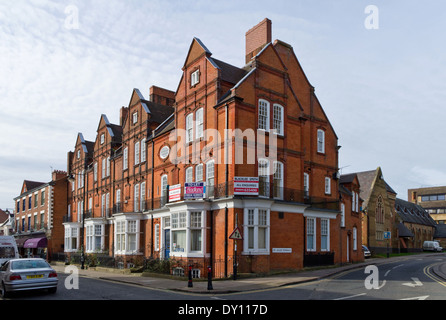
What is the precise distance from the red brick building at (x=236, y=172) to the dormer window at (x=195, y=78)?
4.0 inches

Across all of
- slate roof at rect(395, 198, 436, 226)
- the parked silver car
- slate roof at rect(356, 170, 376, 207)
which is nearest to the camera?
the parked silver car

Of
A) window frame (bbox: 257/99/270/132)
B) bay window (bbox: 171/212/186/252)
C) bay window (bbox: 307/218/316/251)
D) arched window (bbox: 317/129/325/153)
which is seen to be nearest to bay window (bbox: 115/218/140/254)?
bay window (bbox: 171/212/186/252)

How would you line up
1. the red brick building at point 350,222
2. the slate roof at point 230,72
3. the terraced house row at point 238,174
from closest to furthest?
the terraced house row at point 238,174 < the slate roof at point 230,72 < the red brick building at point 350,222

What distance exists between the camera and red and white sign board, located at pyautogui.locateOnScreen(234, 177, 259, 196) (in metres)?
23.5

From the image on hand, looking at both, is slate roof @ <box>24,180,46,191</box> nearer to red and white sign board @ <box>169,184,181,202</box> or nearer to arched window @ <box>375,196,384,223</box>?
red and white sign board @ <box>169,184,181,202</box>

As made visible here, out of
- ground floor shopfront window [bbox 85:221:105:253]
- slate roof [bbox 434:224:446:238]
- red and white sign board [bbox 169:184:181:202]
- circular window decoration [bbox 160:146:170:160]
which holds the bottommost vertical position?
slate roof [bbox 434:224:446:238]

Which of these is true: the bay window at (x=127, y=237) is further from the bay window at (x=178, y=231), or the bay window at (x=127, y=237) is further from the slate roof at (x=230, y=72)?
the slate roof at (x=230, y=72)

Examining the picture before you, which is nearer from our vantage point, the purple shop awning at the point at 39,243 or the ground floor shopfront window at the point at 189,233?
the ground floor shopfront window at the point at 189,233

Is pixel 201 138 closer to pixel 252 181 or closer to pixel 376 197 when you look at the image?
pixel 252 181

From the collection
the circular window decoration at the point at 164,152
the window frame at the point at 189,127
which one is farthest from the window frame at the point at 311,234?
the circular window decoration at the point at 164,152

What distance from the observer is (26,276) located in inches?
622

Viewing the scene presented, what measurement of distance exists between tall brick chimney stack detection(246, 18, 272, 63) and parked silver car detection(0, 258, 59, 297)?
842 inches

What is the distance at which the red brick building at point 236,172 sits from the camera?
2444cm

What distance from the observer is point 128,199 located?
124ft
